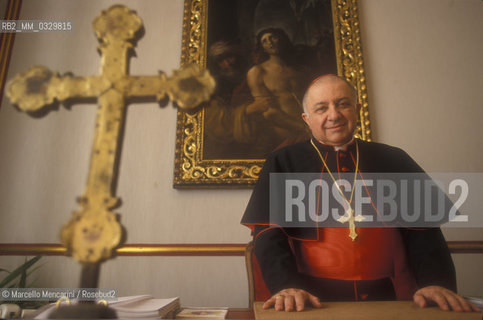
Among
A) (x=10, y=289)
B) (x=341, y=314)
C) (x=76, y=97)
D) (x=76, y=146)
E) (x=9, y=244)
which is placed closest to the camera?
(x=76, y=97)

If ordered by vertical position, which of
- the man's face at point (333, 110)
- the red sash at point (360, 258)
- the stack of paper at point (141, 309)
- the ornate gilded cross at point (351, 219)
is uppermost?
the man's face at point (333, 110)

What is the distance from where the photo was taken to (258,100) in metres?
2.27

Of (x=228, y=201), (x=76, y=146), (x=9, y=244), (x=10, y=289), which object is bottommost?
(x=10, y=289)

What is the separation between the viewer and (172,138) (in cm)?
221

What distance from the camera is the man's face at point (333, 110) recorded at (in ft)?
4.86

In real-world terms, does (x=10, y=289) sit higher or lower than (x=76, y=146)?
lower

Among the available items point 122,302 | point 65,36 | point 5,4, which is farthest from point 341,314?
point 5,4

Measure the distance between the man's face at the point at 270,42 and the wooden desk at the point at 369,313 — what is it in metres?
1.97

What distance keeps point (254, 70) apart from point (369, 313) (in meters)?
1.92

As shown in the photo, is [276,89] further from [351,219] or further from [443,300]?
[443,300]

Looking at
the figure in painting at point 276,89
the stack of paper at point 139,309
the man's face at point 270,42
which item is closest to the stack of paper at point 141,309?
the stack of paper at point 139,309

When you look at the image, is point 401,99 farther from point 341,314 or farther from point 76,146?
point 76,146

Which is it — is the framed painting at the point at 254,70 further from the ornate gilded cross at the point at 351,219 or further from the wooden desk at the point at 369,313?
the wooden desk at the point at 369,313

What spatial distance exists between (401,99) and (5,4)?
10.4 feet
